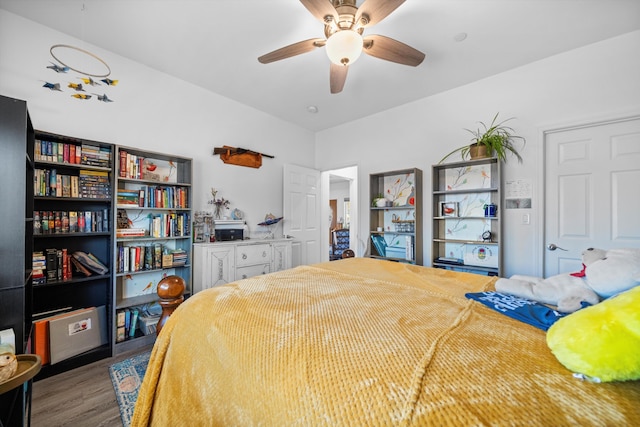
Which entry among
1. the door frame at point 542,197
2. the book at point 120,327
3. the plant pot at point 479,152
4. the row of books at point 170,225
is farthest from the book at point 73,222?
the door frame at point 542,197

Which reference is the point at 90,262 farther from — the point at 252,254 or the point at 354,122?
the point at 354,122

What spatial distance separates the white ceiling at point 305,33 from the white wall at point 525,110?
14 centimetres

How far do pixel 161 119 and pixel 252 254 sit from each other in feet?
6.05

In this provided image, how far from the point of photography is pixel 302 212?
13.6ft

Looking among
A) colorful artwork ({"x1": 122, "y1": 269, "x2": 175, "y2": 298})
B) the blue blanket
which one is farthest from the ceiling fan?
colorful artwork ({"x1": 122, "y1": 269, "x2": 175, "y2": 298})

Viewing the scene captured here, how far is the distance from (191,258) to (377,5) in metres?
2.72

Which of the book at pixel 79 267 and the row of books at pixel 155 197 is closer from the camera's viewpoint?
the book at pixel 79 267

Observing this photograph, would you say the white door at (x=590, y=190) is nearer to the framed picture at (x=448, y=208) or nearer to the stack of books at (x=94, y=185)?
the framed picture at (x=448, y=208)

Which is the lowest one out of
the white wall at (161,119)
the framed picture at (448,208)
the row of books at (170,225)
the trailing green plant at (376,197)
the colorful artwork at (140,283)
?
the colorful artwork at (140,283)

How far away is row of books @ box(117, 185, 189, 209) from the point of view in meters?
2.41

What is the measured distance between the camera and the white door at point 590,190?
214 cm

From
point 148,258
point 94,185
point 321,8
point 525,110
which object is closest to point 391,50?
point 321,8

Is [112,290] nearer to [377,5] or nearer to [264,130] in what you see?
[264,130]

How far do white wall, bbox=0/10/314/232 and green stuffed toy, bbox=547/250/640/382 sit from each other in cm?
323
